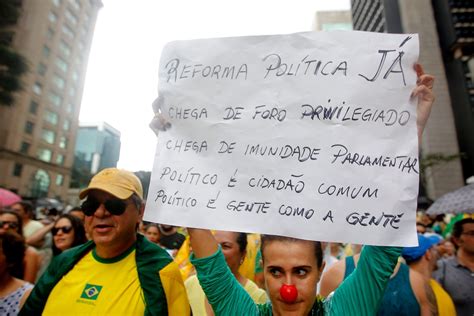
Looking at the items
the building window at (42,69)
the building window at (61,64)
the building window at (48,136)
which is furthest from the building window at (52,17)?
the building window at (48,136)

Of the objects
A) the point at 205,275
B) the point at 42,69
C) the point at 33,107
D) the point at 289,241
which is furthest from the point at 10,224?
the point at 42,69

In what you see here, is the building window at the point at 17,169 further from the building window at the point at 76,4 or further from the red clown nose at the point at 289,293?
the red clown nose at the point at 289,293

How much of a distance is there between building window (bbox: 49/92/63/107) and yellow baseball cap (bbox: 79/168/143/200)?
51.2 metres

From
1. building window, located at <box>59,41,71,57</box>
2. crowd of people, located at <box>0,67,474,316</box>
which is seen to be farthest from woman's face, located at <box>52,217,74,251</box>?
building window, located at <box>59,41,71,57</box>

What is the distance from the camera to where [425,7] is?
38.4 meters

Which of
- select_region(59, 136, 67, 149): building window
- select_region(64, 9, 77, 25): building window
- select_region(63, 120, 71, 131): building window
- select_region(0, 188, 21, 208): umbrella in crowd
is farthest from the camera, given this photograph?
select_region(63, 120, 71, 131): building window

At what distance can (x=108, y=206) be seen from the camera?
192 cm

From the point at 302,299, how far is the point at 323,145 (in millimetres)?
621

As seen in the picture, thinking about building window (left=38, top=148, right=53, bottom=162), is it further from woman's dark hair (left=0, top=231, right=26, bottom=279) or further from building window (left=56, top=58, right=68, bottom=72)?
woman's dark hair (left=0, top=231, right=26, bottom=279)

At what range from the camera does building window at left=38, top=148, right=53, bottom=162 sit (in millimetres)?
43481

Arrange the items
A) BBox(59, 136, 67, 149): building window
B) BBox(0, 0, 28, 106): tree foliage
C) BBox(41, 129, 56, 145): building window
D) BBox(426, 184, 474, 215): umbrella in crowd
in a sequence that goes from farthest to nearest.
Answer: BBox(59, 136, 67, 149): building window
BBox(41, 129, 56, 145): building window
BBox(0, 0, 28, 106): tree foliage
BBox(426, 184, 474, 215): umbrella in crowd

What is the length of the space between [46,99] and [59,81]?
4.63 metres

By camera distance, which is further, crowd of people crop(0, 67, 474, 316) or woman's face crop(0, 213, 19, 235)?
woman's face crop(0, 213, 19, 235)

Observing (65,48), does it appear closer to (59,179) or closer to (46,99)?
(46,99)
